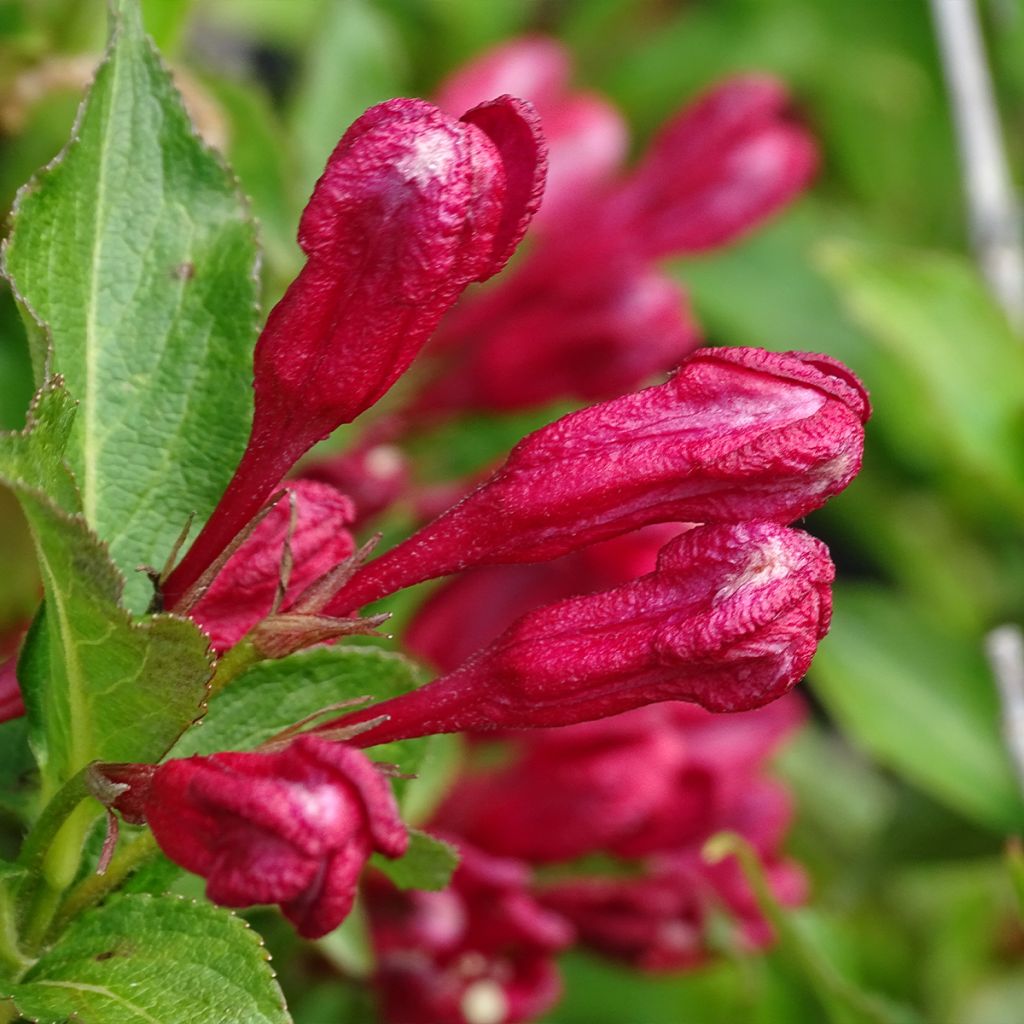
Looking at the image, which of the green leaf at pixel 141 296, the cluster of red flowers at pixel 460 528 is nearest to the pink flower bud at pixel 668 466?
the cluster of red flowers at pixel 460 528

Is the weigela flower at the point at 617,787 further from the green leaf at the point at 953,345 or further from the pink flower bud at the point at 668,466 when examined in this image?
the pink flower bud at the point at 668,466

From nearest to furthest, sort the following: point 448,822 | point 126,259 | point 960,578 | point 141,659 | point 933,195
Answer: point 141,659, point 126,259, point 448,822, point 960,578, point 933,195

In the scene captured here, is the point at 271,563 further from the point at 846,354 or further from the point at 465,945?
the point at 846,354

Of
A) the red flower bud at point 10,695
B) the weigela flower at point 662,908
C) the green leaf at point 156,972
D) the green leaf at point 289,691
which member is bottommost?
the weigela flower at point 662,908

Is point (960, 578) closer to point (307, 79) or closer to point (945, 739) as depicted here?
point (945, 739)

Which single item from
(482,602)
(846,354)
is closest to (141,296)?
(482,602)

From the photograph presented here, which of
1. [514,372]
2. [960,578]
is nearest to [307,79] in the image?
[514,372]
